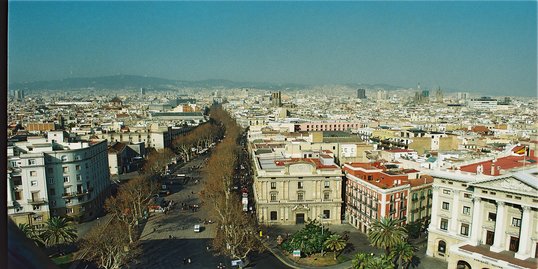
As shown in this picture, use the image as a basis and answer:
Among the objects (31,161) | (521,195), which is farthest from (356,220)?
(31,161)

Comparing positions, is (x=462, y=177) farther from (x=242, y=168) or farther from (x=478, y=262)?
(x=242, y=168)

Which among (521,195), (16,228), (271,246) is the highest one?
(16,228)

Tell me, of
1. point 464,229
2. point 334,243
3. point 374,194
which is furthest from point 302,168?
point 464,229

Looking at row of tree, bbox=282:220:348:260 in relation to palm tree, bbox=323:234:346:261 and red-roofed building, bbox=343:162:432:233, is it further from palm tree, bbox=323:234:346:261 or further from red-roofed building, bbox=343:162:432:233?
red-roofed building, bbox=343:162:432:233

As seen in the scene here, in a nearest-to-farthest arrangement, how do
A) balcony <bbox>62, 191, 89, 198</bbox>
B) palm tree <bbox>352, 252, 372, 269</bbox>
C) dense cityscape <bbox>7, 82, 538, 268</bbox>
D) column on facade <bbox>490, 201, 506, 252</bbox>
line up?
palm tree <bbox>352, 252, 372, 269</bbox> → column on facade <bbox>490, 201, 506, 252</bbox> → dense cityscape <bbox>7, 82, 538, 268</bbox> → balcony <bbox>62, 191, 89, 198</bbox>

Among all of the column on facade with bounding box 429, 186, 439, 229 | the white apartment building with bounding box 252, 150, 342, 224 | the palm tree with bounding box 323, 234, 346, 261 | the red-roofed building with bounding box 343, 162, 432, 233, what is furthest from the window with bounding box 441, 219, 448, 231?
the white apartment building with bounding box 252, 150, 342, 224

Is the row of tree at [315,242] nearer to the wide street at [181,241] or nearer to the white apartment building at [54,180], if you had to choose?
the wide street at [181,241]

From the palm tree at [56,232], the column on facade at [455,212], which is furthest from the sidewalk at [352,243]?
the palm tree at [56,232]
